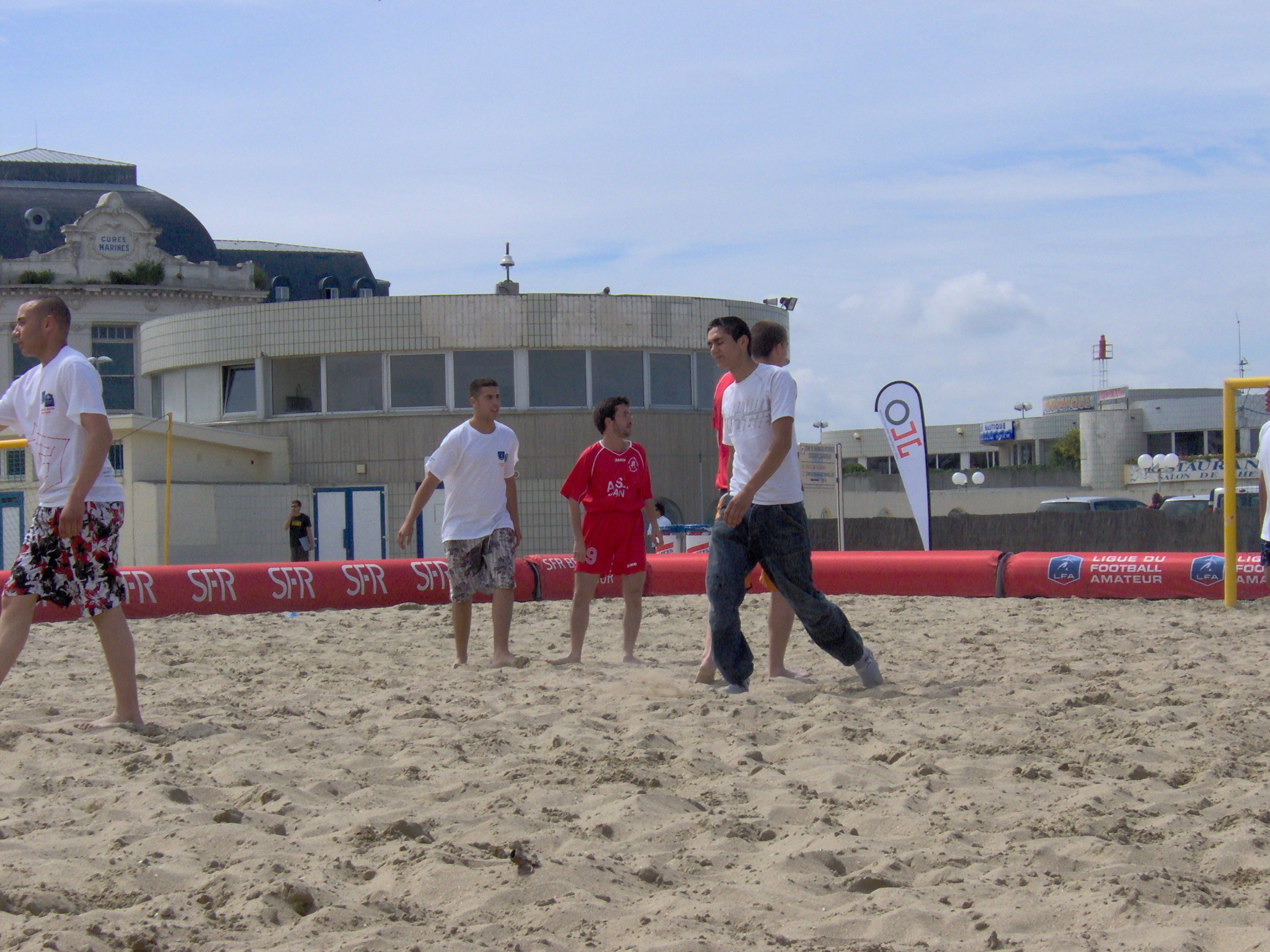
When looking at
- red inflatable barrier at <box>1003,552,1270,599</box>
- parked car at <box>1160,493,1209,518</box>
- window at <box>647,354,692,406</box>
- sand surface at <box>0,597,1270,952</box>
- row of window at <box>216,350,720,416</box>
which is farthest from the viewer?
parked car at <box>1160,493,1209,518</box>

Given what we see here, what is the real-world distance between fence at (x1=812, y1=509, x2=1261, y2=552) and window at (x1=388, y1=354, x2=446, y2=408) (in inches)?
317

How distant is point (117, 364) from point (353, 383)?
54.4 feet

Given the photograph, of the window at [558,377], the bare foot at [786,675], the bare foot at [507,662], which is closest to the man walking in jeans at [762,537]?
the bare foot at [786,675]

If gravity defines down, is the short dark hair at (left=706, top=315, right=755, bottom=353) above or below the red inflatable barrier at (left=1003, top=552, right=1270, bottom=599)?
above

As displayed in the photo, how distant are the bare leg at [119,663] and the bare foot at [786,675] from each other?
2.89 m

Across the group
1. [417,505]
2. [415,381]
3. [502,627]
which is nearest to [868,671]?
[502,627]

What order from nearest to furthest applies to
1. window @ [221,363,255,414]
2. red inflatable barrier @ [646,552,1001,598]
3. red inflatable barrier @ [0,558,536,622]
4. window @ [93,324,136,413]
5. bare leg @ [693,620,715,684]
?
1. bare leg @ [693,620,715,684]
2. red inflatable barrier @ [0,558,536,622]
3. red inflatable barrier @ [646,552,1001,598]
4. window @ [221,363,255,414]
5. window @ [93,324,136,413]

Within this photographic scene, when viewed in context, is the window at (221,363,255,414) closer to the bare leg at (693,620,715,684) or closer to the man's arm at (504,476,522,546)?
the man's arm at (504,476,522,546)

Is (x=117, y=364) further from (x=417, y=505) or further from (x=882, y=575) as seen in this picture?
(x=417, y=505)

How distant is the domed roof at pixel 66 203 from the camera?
127 feet

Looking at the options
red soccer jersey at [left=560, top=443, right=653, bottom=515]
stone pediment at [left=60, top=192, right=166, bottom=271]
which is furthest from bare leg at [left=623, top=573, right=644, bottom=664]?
stone pediment at [left=60, top=192, right=166, bottom=271]

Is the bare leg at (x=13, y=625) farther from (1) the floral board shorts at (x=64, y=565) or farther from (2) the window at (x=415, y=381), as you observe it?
(2) the window at (x=415, y=381)

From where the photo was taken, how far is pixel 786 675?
6.12 meters

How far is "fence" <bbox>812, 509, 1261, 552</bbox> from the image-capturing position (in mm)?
16047
